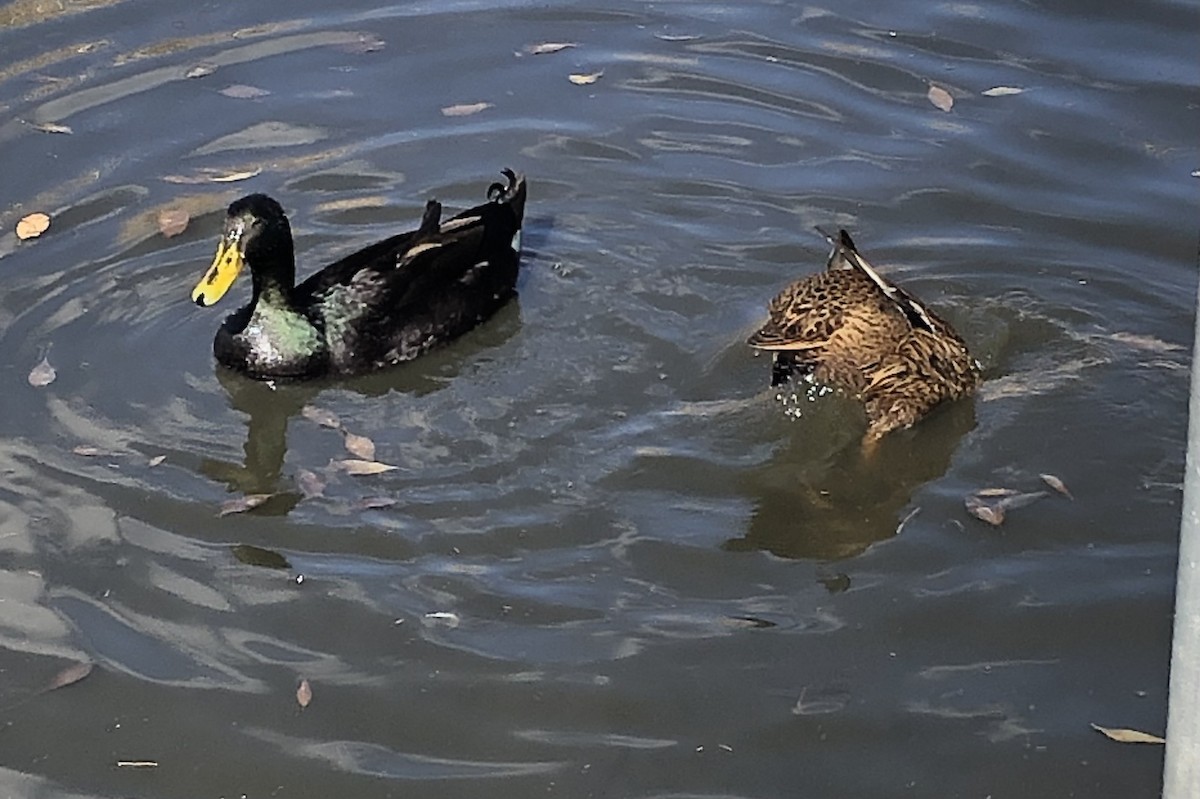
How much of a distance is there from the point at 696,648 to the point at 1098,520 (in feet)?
5.21

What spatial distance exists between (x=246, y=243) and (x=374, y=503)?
57.6 inches

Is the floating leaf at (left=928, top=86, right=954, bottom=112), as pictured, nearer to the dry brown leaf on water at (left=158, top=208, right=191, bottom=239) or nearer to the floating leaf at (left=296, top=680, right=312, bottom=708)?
the dry brown leaf on water at (left=158, top=208, right=191, bottom=239)

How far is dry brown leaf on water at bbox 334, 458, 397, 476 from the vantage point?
6797 mm

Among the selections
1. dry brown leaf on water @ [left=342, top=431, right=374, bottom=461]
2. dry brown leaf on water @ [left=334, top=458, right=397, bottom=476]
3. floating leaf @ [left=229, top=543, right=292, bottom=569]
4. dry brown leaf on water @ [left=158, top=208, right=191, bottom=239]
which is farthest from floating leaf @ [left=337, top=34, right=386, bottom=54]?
floating leaf @ [left=229, top=543, right=292, bottom=569]

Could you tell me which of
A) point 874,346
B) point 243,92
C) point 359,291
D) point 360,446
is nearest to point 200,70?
point 243,92

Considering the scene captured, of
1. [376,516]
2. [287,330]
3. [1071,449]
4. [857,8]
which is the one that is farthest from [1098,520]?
[857,8]

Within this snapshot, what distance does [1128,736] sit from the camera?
539 cm

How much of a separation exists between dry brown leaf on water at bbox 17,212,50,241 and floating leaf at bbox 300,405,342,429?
185 cm

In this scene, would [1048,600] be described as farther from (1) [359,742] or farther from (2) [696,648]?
(1) [359,742]

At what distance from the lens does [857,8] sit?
34.3ft

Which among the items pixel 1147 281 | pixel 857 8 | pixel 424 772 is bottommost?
pixel 424 772

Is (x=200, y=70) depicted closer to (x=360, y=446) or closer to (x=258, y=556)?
(x=360, y=446)

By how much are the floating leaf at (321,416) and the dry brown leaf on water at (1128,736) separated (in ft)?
10.6

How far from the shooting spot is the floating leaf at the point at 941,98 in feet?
31.0
